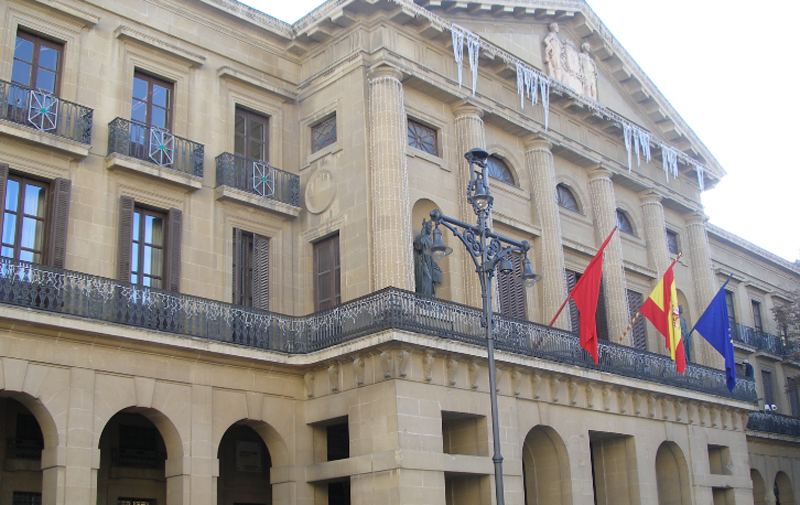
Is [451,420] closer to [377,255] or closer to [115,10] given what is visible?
[377,255]

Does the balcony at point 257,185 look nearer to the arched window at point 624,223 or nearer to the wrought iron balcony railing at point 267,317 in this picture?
the wrought iron balcony railing at point 267,317

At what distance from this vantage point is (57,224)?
1836cm

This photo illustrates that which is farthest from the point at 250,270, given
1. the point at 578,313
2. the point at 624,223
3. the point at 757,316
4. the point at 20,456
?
the point at 757,316

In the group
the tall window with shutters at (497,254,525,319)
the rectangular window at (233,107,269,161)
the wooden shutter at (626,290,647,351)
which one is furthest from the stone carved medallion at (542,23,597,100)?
the rectangular window at (233,107,269,161)

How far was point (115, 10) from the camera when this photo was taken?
2069 centimetres

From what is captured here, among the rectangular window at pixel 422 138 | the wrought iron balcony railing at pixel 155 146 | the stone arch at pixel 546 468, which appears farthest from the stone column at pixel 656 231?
the wrought iron balcony railing at pixel 155 146

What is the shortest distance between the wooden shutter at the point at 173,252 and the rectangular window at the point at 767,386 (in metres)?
26.7

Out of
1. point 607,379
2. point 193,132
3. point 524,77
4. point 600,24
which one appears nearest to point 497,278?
point 607,379

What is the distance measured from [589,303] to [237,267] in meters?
8.56

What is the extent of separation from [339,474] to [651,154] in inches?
695

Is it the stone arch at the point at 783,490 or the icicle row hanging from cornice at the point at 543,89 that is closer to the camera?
the icicle row hanging from cornice at the point at 543,89

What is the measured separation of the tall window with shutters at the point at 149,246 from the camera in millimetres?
19422

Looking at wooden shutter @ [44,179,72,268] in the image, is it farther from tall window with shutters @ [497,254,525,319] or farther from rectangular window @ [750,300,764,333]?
rectangular window @ [750,300,764,333]

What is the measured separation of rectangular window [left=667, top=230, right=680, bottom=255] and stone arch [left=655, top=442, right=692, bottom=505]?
843cm
